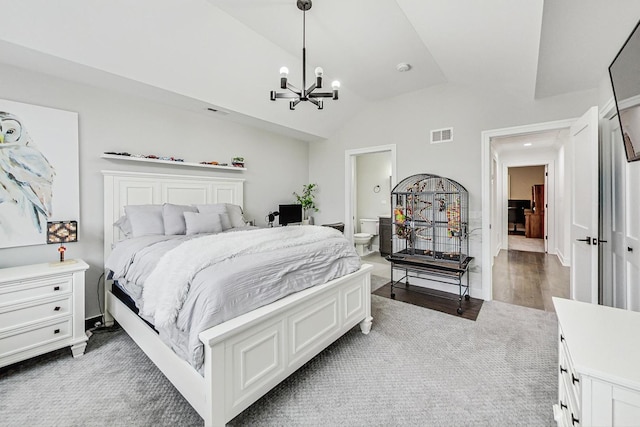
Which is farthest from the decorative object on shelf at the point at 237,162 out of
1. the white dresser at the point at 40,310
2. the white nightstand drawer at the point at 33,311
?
the white nightstand drawer at the point at 33,311

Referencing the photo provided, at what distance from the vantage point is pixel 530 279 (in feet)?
14.5

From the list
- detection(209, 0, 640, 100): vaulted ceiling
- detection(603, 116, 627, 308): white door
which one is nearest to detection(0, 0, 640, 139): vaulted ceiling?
detection(209, 0, 640, 100): vaulted ceiling

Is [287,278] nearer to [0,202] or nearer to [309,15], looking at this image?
[309,15]

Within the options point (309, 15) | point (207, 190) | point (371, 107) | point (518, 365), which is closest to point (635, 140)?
point (518, 365)

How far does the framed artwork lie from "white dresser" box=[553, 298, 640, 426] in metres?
3.91

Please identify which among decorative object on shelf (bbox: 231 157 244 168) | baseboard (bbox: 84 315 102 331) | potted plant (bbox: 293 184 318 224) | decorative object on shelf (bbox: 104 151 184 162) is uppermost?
decorative object on shelf (bbox: 231 157 244 168)

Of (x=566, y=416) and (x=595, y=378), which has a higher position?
(x=595, y=378)

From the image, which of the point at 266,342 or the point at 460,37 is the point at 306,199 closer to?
the point at 460,37

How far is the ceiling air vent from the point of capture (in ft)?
12.6

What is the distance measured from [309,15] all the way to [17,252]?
348cm

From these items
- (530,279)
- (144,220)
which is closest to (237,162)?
(144,220)

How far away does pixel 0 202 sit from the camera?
7.89ft

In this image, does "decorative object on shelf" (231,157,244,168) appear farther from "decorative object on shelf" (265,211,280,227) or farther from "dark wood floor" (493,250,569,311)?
"dark wood floor" (493,250,569,311)

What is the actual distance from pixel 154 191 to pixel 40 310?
5.10 ft
